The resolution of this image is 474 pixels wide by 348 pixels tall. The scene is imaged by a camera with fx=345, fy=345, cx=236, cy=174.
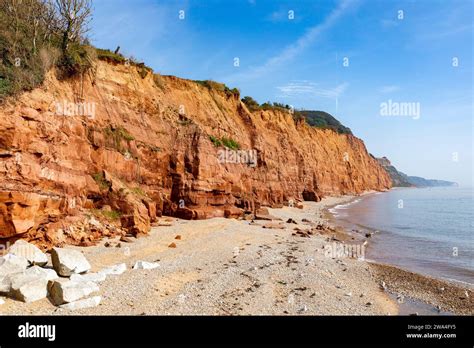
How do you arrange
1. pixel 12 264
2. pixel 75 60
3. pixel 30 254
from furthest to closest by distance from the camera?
1. pixel 75 60
2. pixel 30 254
3. pixel 12 264

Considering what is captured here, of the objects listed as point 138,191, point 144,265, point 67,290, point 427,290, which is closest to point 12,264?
point 67,290

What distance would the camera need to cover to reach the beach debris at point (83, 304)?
8.40 metres

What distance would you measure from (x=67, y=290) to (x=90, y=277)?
6.02ft

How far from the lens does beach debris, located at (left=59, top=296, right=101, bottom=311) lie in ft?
27.6

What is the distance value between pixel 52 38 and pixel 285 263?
1734cm

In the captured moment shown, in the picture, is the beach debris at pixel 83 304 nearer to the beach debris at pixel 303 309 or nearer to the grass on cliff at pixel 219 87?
the beach debris at pixel 303 309

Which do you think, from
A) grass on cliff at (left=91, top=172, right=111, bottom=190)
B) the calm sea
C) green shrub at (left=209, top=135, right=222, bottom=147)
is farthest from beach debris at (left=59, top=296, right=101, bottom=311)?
green shrub at (left=209, top=135, right=222, bottom=147)

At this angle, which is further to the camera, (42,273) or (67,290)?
(42,273)

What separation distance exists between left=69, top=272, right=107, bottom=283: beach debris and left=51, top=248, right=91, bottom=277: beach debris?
221mm

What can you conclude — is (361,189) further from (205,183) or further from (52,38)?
(52,38)

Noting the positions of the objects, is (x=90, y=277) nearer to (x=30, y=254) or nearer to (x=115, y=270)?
(x=115, y=270)

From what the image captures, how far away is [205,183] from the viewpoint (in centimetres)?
2608

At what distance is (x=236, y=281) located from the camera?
11.6 meters

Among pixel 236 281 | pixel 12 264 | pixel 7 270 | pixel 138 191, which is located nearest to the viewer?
pixel 7 270
